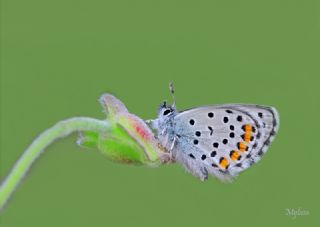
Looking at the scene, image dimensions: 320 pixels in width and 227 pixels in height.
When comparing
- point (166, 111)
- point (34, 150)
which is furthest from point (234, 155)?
point (34, 150)

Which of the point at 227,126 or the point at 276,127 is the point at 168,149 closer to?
the point at 227,126

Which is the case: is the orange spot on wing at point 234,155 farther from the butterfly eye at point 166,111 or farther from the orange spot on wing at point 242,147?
the butterfly eye at point 166,111

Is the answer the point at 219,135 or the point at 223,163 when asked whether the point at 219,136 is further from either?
the point at 223,163

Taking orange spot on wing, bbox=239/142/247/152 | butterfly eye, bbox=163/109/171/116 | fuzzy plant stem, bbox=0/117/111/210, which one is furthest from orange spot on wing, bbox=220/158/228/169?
fuzzy plant stem, bbox=0/117/111/210

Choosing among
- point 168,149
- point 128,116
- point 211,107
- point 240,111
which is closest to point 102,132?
point 128,116

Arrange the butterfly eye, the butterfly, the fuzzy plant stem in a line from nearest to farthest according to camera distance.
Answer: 1. the fuzzy plant stem
2. the butterfly
3. the butterfly eye

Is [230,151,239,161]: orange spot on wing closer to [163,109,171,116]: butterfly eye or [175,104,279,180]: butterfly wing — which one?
[175,104,279,180]: butterfly wing

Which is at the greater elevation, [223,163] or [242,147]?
[242,147]
